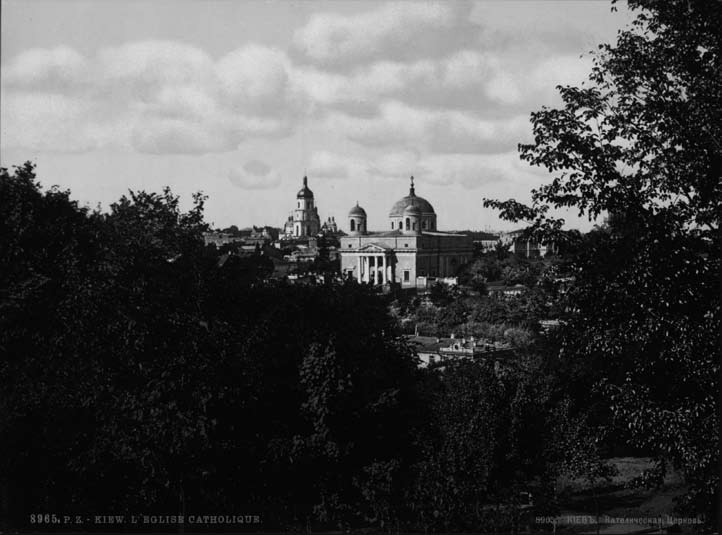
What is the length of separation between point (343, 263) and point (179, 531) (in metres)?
89.0

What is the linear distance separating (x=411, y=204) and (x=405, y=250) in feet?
26.0

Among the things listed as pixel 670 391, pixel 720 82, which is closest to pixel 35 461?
pixel 670 391

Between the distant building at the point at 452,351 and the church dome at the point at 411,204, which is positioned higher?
the church dome at the point at 411,204

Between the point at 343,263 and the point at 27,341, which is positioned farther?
the point at 343,263

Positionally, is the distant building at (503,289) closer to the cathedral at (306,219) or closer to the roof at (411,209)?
the roof at (411,209)

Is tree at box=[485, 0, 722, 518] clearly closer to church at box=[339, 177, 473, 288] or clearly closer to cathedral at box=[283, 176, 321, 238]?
church at box=[339, 177, 473, 288]

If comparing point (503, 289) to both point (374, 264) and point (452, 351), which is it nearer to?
point (374, 264)

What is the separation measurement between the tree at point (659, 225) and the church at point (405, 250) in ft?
289

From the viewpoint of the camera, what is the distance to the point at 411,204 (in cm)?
10538

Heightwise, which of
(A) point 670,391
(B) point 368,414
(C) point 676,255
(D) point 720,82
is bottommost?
(B) point 368,414

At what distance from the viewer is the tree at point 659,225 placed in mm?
8141

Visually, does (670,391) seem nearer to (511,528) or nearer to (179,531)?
(511,528)

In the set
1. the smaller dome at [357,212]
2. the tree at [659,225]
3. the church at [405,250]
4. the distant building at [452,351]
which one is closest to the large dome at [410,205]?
the church at [405,250]

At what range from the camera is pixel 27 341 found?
58.7 ft
